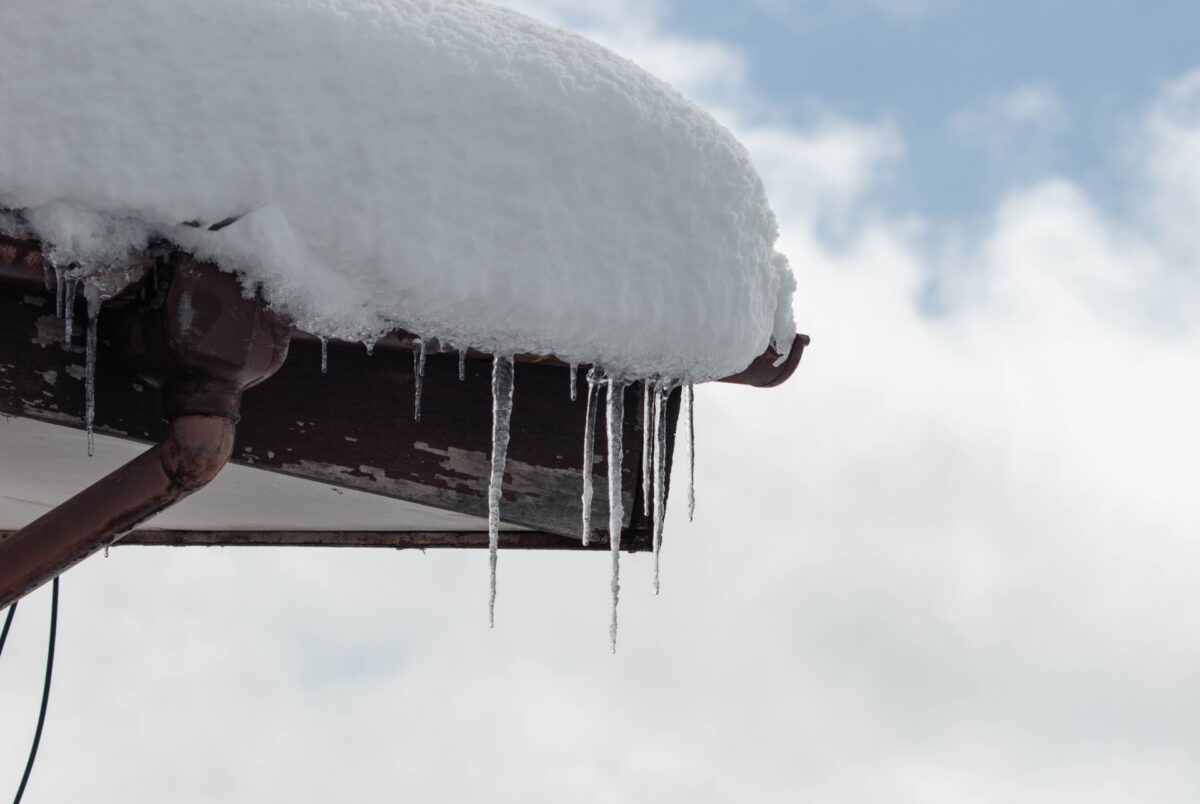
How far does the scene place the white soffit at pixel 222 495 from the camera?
2189mm

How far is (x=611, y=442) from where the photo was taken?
7.14 ft

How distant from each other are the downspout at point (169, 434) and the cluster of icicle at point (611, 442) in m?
0.21

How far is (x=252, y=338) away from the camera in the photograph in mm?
1682

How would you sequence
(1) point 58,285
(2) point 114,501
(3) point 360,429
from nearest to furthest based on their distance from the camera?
(1) point 58,285 → (2) point 114,501 → (3) point 360,429

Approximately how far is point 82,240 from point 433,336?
51cm

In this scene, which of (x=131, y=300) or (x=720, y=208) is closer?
(x=131, y=300)

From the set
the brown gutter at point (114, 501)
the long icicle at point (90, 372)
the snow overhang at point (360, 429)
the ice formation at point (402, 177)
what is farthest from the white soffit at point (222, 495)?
the ice formation at point (402, 177)

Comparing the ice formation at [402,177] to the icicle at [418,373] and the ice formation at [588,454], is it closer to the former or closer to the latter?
the icicle at [418,373]

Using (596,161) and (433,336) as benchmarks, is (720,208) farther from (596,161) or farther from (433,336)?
(433,336)

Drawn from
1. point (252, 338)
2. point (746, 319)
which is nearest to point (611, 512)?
point (746, 319)

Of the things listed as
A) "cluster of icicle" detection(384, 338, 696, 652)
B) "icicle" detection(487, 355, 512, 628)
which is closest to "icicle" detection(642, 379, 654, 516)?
"cluster of icicle" detection(384, 338, 696, 652)

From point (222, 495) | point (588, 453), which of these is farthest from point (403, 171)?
point (222, 495)

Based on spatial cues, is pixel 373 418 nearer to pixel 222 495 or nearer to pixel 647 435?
pixel 647 435

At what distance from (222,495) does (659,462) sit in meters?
1.04
